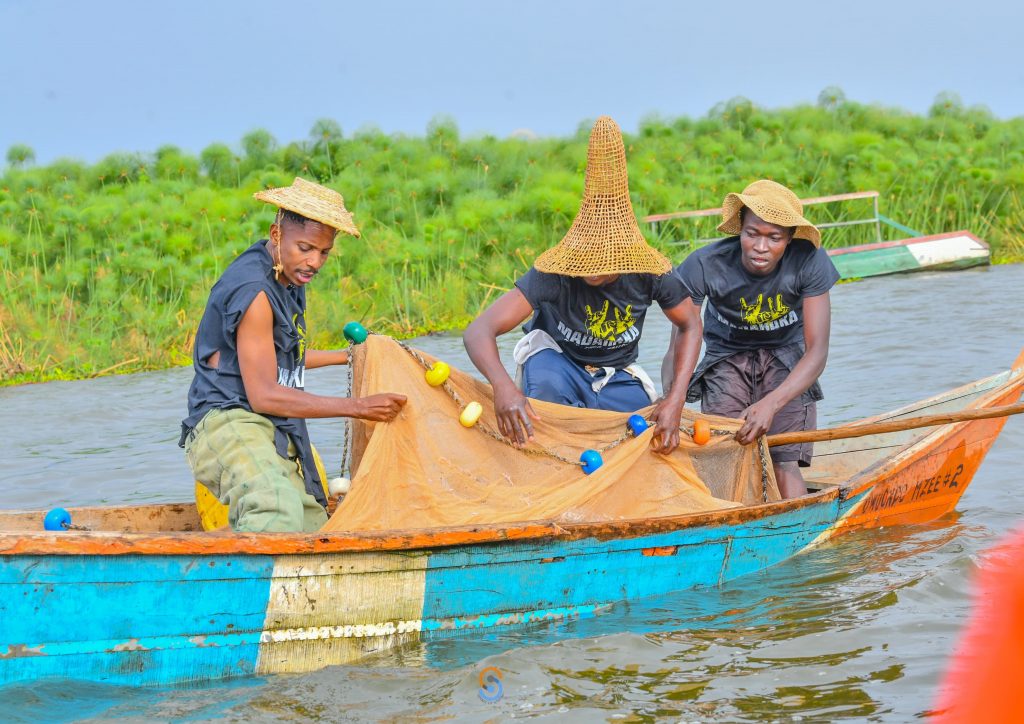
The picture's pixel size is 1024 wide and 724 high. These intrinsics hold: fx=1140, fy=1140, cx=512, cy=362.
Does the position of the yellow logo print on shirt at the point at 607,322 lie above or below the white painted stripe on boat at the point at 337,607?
above

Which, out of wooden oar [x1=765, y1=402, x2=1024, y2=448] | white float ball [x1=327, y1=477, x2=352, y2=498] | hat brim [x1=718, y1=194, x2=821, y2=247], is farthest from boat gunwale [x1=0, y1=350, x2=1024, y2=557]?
hat brim [x1=718, y1=194, x2=821, y2=247]

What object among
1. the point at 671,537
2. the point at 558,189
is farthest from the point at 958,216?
the point at 671,537

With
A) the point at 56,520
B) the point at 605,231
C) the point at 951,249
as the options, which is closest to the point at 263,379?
the point at 56,520

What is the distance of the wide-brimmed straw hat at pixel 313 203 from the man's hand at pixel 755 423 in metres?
1.82

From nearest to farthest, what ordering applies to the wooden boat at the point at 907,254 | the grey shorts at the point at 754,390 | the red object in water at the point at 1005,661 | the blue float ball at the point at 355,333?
1. the red object in water at the point at 1005,661
2. the blue float ball at the point at 355,333
3. the grey shorts at the point at 754,390
4. the wooden boat at the point at 907,254

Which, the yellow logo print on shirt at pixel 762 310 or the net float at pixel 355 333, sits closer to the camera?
the net float at pixel 355 333

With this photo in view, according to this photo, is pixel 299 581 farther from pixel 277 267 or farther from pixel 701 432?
pixel 701 432

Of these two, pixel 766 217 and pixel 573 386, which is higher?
pixel 766 217

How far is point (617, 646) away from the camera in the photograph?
3.71 m

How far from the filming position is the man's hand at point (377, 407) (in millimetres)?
3857

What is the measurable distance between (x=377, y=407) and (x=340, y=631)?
0.77 metres

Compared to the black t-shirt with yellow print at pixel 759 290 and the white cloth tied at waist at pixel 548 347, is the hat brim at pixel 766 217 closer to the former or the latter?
the black t-shirt with yellow print at pixel 759 290

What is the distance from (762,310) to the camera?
4949 millimetres

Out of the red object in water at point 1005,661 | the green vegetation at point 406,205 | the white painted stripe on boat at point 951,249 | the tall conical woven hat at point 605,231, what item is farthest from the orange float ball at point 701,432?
the white painted stripe on boat at point 951,249
